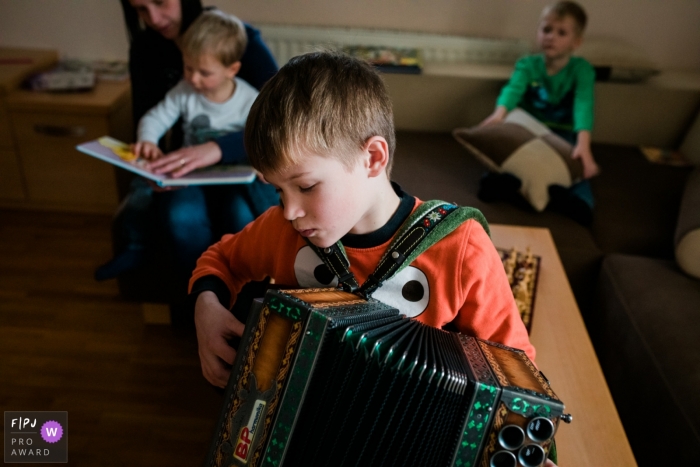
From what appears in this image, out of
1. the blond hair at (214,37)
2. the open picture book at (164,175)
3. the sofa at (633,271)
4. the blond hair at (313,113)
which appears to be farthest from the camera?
the blond hair at (214,37)

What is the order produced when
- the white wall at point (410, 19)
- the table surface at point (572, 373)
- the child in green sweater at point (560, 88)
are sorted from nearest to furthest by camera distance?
the table surface at point (572, 373), the child in green sweater at point (560, 88), the white wall at point (410, 19)

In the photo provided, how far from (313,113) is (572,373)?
0.80 meters

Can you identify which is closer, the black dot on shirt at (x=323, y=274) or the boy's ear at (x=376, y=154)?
the boy's ear at (x=376, y=154)

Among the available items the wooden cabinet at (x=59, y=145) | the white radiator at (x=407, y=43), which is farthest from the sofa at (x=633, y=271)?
the wooden cabinet at (x=59, y=145)

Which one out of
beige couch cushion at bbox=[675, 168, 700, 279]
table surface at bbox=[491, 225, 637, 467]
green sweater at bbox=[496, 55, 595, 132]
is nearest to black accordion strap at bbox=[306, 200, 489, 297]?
table surface at bbox=[491, 225, 637, 467]

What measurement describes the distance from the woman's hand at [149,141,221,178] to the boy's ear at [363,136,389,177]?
2.40ft

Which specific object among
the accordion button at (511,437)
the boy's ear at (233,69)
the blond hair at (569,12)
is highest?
the blond hair at (569,12)

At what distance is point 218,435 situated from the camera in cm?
67

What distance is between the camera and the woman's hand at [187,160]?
137 centimetres

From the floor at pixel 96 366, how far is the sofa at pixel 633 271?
97 cm

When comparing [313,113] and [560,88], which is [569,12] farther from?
[313,113]

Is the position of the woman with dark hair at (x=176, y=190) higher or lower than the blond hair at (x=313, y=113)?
lower

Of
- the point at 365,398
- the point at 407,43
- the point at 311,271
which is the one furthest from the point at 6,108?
the point at 365,398

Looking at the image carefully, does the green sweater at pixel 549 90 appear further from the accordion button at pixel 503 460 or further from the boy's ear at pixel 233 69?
the accordion button at pixel 503 460
